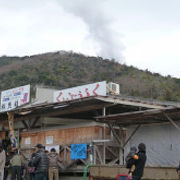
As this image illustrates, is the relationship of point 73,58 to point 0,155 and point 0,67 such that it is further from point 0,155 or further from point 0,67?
point 0,155

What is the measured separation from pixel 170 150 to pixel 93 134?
12.7ft

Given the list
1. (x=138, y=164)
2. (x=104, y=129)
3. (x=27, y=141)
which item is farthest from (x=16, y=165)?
(x=138, y=164)

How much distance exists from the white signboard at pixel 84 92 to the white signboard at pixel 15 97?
454cm

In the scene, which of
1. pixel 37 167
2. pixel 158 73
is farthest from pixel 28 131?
pixel 158 73

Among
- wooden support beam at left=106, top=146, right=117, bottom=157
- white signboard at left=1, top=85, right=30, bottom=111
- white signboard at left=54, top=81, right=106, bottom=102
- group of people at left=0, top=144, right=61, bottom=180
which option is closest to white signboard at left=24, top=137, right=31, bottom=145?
group of people at left=0, top=144, right=61, bottom=180

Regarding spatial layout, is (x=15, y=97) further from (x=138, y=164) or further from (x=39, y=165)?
(x=138, y=164)

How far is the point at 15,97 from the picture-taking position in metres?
27.0

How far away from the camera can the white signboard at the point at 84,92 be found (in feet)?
60.3

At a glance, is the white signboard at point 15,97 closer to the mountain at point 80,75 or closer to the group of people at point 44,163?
the group of people at point 44,163

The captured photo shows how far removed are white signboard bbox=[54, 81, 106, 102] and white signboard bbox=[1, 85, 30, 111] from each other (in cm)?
454

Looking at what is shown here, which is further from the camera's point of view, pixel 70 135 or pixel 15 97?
pixel 15 97

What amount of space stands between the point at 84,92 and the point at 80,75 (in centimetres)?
5735

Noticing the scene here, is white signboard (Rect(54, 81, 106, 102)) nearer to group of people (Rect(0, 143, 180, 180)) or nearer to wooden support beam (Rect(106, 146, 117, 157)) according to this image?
wooden support beam (Rect(106, 146, 117, 157))

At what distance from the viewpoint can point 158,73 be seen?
7812 centimetres
